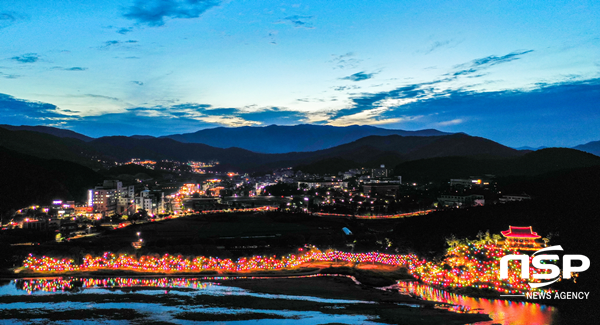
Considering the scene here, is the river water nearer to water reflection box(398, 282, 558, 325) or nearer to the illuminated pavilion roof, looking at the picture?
water reflection box(398, 282, 558, 325)

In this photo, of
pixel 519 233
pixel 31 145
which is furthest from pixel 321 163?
pixel 519 233

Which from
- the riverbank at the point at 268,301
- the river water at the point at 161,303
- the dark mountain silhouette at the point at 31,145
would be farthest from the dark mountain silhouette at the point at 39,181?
Answer: the riverbank at the point at 268,301

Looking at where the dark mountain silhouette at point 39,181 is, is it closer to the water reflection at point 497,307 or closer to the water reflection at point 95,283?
the water reflection at point 95,283

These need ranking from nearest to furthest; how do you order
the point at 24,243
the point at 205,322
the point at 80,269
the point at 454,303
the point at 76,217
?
1. the point at 205,322
2. the point at 454,303
3. the point at 80,269
4. the point at 24,243
5. the point at 76,217

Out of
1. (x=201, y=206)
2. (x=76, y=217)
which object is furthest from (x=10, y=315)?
(x=201, y=206)

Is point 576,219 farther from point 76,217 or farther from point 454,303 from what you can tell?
point 76,217

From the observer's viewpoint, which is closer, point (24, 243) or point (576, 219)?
point (576, 219)

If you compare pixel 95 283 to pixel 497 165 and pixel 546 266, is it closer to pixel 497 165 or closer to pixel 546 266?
pixel 546 266
